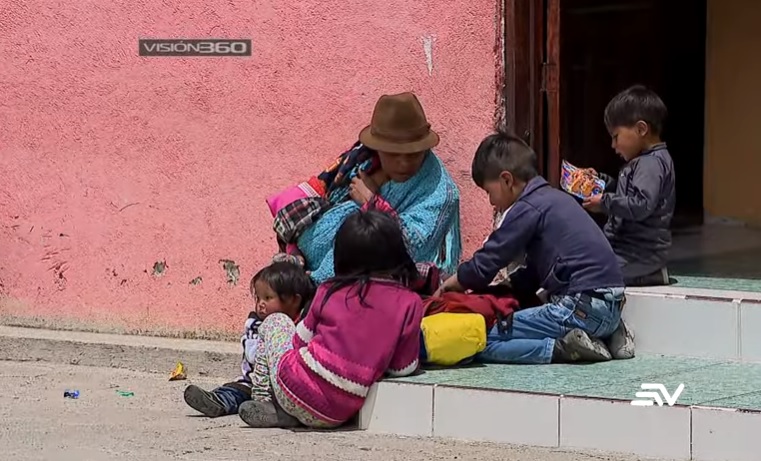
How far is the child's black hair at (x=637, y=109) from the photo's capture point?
6391 millimetres

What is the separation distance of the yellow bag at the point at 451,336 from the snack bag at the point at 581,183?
89 centimetres

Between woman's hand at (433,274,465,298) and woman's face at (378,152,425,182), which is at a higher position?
woman's face at (378,152,425,182)

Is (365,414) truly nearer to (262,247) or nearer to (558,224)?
(558,224)

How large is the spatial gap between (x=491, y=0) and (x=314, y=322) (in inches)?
Answer: 71.8

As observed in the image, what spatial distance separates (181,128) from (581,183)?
2.02m

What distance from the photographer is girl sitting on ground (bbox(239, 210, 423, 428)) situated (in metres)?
5.55

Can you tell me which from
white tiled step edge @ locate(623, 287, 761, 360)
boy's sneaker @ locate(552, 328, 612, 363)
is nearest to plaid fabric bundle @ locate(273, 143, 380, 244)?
boy's sneaker @ locate(552, 328, 612, 363)

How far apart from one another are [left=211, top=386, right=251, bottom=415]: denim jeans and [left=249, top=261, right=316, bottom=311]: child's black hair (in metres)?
0.43

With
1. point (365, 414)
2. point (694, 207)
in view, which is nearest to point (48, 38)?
point (365, 414)

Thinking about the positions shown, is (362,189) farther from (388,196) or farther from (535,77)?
(535,77)

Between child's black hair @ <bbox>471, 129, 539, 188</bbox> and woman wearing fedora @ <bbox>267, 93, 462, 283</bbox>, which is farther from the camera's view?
woman wearing fedora @ <bbox>267, 93, 462, 283</bbox>

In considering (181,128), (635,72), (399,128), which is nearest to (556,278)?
(399,128)

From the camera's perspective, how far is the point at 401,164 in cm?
640

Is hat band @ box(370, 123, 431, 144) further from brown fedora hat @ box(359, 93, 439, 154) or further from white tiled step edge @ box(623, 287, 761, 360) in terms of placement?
white tiled step edge @ box(623, 287, 761, 360)
